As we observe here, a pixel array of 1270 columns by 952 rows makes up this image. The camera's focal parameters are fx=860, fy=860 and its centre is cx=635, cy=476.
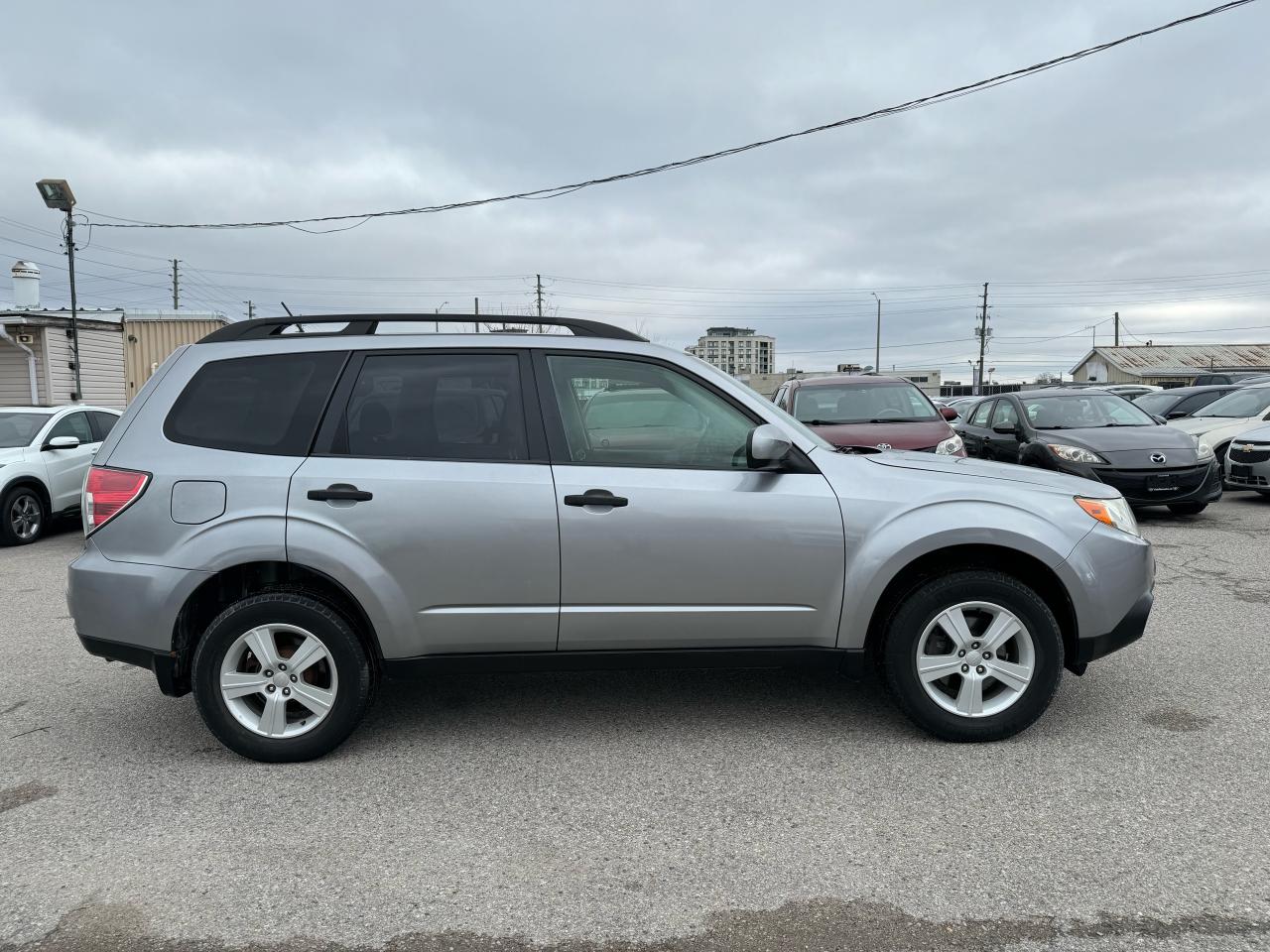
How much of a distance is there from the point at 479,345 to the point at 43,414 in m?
9.16

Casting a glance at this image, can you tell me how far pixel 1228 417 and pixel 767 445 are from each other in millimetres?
11980

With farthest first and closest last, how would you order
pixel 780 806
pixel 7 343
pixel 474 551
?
pixel 7 343, pixel 474 551, pixel 780 806

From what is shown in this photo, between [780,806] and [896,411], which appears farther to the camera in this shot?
[896,411]

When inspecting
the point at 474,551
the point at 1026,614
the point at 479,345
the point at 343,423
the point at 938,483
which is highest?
the point at 479,345

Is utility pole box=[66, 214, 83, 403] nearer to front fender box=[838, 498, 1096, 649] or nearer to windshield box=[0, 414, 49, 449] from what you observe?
windshield box=[0, 414, 49, 449]

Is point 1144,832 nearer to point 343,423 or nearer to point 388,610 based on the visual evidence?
point 388,610

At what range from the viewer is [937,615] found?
11.7 feet

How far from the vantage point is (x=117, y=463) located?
3.56 meters

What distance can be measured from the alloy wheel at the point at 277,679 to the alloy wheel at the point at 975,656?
2.46 metres

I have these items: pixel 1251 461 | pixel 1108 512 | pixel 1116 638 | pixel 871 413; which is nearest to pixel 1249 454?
pixel 1251 461

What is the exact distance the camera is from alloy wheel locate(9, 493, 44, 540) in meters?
9.48

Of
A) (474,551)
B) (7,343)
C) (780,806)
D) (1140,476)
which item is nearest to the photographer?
(780,806)

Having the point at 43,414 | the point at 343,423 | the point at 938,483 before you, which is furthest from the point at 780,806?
the point at 43,414

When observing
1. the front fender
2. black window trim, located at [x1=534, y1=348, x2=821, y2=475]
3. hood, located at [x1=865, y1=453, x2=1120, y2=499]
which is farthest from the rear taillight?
hood, located at [x1=865, y1=453, x2=1120, y2=499]
